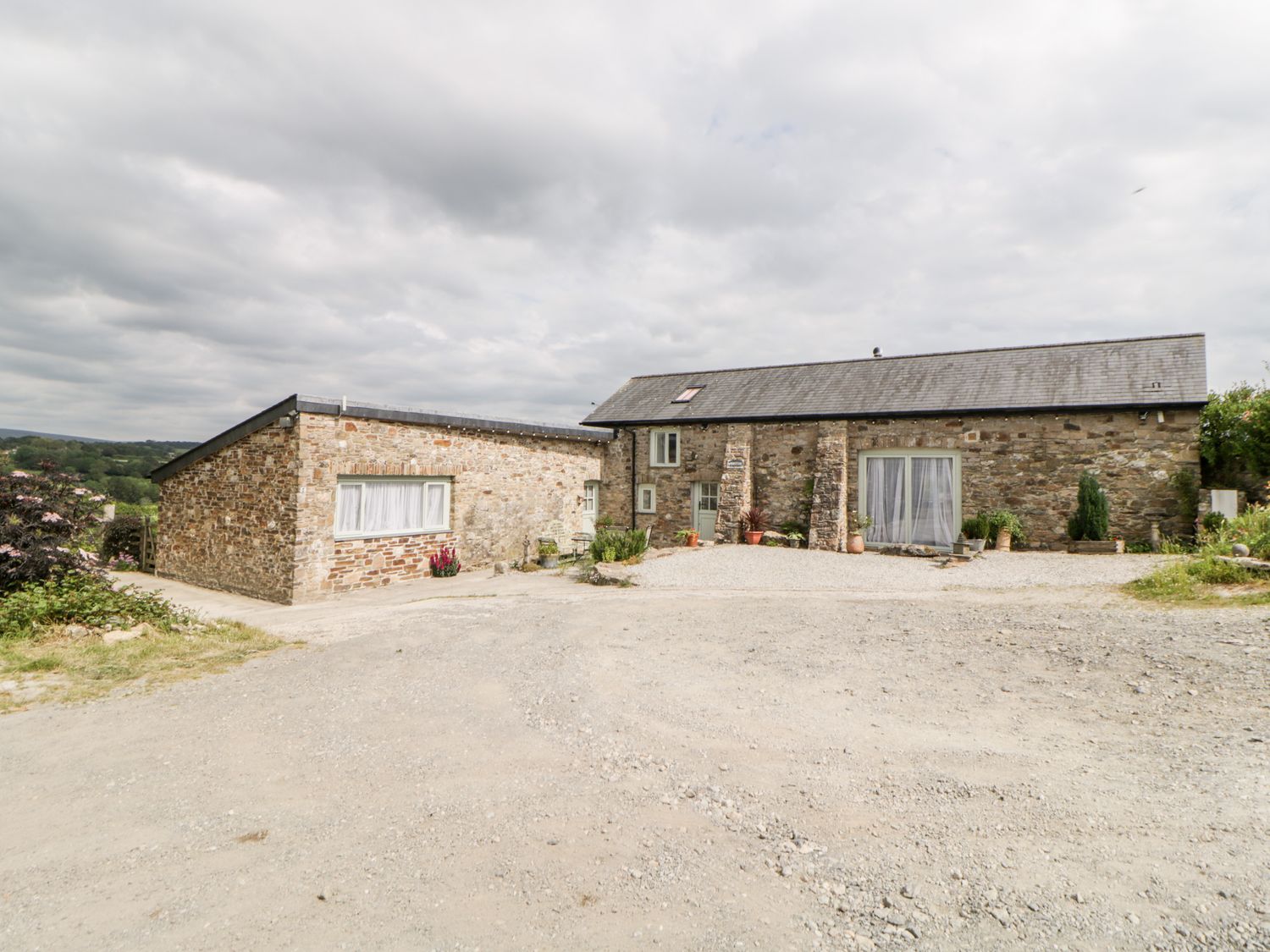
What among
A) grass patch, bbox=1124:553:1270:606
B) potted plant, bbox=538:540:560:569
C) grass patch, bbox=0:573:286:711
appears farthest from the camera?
potted plant, bbox=538:540:560:569

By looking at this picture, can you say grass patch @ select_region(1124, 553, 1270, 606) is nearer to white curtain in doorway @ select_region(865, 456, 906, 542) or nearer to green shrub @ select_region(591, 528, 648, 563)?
white curtain in doorway @ select_region(865, 456, 906, 542)

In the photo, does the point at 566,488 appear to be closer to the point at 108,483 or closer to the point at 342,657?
the point at 342,657

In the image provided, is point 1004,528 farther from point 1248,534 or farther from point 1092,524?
point 1248,534

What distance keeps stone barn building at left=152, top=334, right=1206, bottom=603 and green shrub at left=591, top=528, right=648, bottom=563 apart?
2835 mm

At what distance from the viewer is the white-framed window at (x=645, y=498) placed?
2038 centimetres

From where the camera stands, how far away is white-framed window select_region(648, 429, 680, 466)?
2017 centimetres

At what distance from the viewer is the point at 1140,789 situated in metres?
3.88

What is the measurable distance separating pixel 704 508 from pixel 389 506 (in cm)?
929

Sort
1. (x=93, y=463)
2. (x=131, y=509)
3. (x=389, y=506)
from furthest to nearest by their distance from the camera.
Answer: (x=93, y=463)
(x=131, y=509)
(x=389, y=506)

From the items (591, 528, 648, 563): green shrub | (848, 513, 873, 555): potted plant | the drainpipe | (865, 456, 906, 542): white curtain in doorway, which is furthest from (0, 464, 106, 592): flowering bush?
(865, 456, 906, 542): white curtain in doorway

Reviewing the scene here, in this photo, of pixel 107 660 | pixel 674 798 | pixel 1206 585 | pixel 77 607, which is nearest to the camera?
pixel 674 798

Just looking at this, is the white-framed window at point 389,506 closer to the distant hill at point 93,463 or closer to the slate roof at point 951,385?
the distant hill at point 93,463

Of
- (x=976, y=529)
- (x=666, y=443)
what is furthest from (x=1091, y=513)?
(x=666, y=443)

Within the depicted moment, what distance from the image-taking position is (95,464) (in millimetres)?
25359
